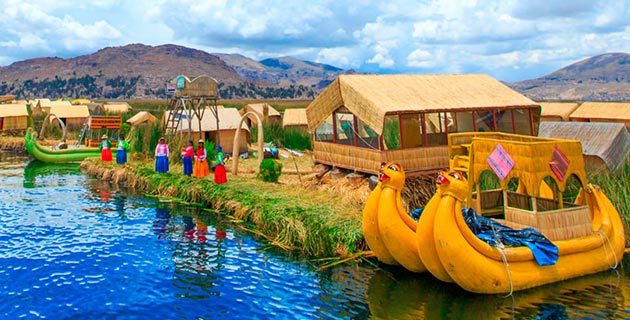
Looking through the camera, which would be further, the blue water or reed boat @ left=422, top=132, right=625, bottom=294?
the blue water

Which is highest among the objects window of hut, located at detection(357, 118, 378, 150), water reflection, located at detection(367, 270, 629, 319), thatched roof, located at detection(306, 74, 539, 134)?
thatched roof, located at detection(306, 74, 539, 134)

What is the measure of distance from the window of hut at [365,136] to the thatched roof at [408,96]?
4.49 feet

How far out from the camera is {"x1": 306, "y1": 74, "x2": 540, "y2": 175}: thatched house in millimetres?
13688

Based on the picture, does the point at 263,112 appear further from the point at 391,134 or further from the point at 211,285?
the point at 211,285

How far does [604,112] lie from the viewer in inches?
1104

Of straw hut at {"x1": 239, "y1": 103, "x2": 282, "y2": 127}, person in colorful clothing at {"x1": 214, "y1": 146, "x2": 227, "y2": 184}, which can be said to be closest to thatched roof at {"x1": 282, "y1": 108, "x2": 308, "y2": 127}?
straw hut at {"x1": 239, "y1": 103, "x2": 282, "y2": 127}

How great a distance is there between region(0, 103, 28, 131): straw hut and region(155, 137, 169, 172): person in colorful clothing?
2426 centimetres

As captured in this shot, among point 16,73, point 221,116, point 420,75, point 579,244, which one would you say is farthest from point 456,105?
point 16,73

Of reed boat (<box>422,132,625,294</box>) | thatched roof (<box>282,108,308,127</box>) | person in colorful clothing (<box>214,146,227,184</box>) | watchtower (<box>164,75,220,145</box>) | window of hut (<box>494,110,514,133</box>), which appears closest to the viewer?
reed boat (<box>422,132,625,294</box>)

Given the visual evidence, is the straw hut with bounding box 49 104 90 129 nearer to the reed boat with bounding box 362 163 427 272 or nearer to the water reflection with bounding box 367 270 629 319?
the reed boat with bounding box 362 163 427 272

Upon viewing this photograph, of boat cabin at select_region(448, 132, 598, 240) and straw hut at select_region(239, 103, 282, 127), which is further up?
straw hut at select_region(239, 103, 282, 127)

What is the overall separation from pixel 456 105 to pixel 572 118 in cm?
1872

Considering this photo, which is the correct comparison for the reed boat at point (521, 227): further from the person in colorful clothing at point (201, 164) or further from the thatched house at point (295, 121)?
the thatched house at point (295, 121)

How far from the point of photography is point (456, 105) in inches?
556
